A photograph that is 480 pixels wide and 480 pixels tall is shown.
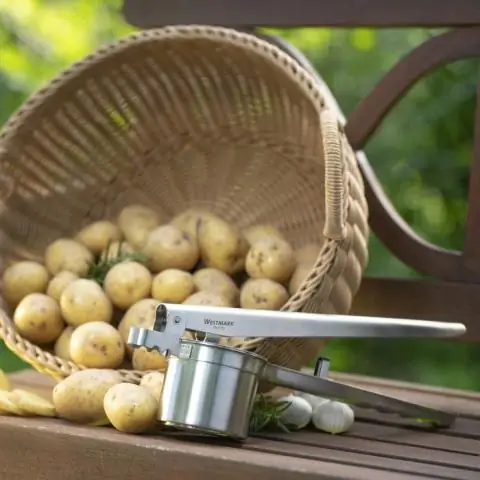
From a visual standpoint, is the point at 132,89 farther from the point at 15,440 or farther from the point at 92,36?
the point at 92,36

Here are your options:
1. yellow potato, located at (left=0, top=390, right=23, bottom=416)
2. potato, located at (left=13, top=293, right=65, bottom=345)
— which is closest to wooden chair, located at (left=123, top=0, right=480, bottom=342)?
potato, located at (left=13, top=293, right=65, bottom=345)

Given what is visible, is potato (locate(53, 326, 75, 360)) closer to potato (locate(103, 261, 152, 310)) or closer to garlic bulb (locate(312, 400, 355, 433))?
potato (locate(103, 261, 152, 310))

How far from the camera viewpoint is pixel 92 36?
270cm

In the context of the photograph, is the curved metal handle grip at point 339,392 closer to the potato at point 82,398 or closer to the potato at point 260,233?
the potato at point 82,398

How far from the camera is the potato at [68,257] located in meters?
1.31

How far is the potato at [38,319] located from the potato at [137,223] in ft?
0.49

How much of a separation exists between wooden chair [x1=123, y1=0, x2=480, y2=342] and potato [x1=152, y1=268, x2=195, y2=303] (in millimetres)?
330

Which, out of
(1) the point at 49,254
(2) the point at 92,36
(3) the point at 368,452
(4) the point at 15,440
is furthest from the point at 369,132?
(2) the point at 92,36

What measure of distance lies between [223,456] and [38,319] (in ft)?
1.14

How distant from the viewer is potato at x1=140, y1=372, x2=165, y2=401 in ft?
3.54

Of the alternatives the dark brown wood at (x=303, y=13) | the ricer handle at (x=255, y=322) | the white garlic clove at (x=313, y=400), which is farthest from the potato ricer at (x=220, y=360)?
the dark brown wood at (x=303, y=13)

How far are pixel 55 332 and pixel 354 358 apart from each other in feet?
3.06

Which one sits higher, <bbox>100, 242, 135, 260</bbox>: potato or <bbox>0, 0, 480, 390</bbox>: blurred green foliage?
<bbox>0, 0, 480, 390</bbox>: blurred green foliage

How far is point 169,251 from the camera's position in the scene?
4.25 feet
